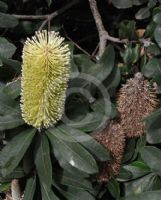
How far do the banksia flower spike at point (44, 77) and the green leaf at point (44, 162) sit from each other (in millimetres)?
57

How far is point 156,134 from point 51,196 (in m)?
0.36

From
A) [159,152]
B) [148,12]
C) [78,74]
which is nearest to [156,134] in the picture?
[159,152]

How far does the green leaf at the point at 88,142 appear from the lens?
5.30ft

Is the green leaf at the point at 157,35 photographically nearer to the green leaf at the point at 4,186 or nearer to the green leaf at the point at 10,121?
the green leaf at the point at 10,121

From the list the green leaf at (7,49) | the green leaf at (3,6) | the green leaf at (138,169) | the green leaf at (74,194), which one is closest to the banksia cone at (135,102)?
the green leaf at (138,169)

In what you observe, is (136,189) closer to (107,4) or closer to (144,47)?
(144,47)

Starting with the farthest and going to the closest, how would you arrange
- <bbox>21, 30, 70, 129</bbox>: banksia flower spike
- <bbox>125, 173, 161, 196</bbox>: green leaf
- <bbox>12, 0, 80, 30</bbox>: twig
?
<bbox>12, 0, 80, 30</bbox>: twig < <bbox>125, 173, 161, 196</bbox>: green leaf < <bbox>21, 30, 70, 129</bbox>: banksia flower spike

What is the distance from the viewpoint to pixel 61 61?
58.1 inches

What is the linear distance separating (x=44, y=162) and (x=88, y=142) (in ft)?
0.44

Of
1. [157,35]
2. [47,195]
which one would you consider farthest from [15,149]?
[157,35]

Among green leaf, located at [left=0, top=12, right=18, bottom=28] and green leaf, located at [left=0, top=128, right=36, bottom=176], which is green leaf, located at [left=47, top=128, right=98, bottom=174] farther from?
green leaf, located at [left=0, top=12, right=18, bottom=28]

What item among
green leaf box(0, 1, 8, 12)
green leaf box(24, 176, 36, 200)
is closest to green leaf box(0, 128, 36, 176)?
green leaf box(24, 176, 36, 200)

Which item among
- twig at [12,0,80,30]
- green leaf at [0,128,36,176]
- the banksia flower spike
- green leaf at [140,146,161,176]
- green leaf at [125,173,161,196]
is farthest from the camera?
twig at [12,0,80,30]

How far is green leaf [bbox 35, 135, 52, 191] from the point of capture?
1585 millimetres
